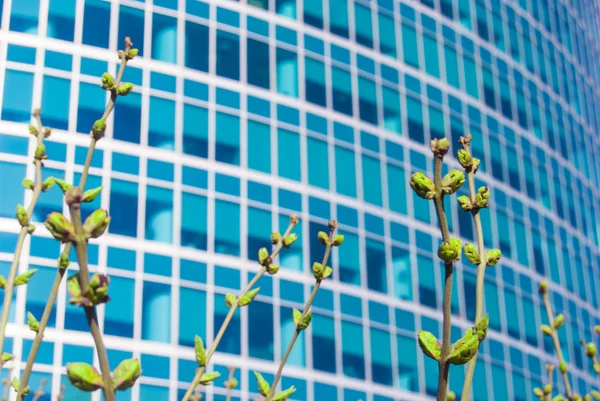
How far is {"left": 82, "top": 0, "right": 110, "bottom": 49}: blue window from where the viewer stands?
31.2 m

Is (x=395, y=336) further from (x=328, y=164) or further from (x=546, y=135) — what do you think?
(x=546, y=135)

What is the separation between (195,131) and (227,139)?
968 millimetres

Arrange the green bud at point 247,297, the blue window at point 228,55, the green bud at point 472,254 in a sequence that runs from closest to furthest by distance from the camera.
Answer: the green bud at point 472,254, the green bud at point 247,297, the blue window at point 228,55

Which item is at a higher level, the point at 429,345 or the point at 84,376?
the point at 429,345

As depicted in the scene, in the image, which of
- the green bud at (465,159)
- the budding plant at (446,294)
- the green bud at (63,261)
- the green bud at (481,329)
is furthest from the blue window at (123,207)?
the green bud at (481,329)

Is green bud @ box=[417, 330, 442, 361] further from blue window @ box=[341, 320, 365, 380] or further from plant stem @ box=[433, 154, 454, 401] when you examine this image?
blue window @ box=[341, 320, 365, 380]

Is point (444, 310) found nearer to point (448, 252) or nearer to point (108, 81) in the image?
point (448, 252)

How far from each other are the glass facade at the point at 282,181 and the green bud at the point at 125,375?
24306 millimetres

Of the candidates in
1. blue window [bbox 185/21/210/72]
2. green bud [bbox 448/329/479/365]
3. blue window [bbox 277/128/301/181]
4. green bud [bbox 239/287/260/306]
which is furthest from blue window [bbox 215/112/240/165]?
green bud [bbox 448/329/479/365]

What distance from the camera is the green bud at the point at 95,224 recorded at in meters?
3.44

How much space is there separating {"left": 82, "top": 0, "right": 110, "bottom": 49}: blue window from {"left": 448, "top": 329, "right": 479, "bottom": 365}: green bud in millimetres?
28164

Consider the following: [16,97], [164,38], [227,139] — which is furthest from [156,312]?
[164,38]

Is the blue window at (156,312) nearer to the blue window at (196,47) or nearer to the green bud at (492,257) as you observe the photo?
the blue window at (196,47)

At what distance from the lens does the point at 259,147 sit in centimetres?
3256
